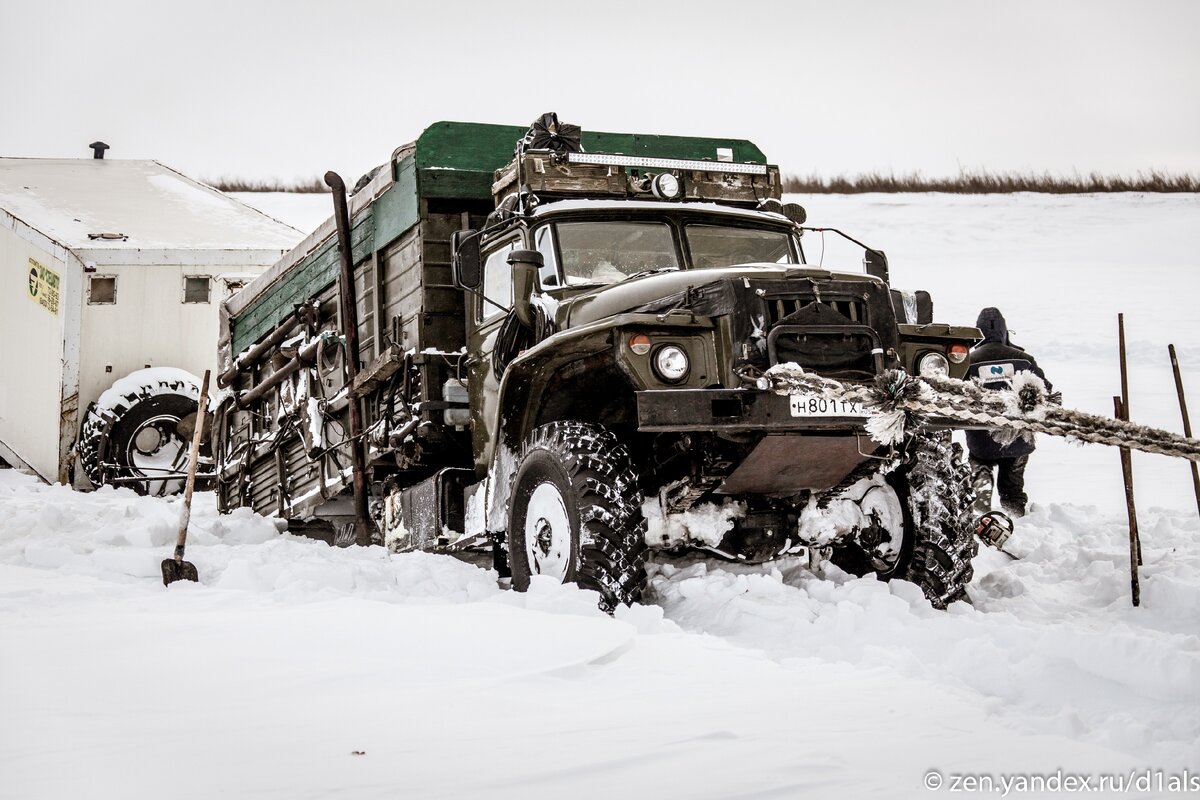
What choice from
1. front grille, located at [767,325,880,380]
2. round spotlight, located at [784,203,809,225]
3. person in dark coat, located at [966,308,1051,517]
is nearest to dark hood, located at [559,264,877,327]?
front grille, located at [767,325,880,380]

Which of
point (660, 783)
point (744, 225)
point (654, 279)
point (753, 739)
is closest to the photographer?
point (660, 783)

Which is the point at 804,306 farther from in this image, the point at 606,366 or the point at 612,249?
the point at 612,249

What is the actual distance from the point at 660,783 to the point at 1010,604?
407cm

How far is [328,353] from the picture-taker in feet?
28.6

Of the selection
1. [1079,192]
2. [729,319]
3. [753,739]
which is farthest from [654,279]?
[1079,192]

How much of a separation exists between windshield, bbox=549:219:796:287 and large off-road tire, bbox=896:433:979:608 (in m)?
1.33

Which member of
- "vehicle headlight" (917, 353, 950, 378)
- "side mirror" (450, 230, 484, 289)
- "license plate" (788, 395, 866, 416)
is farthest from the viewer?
"side mirror" (450, 230, 484, 289)

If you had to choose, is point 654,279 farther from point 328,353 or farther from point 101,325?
point 101,325

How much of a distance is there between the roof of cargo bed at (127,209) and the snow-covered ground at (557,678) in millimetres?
7269

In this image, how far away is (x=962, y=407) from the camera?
4.61 metres

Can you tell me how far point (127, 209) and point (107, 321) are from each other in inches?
100

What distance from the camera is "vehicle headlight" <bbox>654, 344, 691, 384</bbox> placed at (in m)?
5.10

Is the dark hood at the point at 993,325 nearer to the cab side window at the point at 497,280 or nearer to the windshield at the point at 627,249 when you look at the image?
the windshield at the point at 627,249

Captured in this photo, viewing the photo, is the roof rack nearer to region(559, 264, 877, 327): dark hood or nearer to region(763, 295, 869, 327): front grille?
region(559, 264, 877, 327): dark hood
